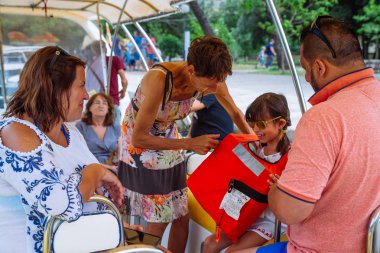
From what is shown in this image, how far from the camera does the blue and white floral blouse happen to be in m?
1.57

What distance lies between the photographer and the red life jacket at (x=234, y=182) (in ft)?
6.55

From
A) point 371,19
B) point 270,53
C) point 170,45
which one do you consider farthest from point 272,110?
point 170,45

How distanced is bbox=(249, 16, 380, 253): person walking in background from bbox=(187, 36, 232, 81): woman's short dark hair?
62 cm

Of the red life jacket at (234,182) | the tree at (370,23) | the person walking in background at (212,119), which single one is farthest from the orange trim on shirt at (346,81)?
the tree at (370,23)

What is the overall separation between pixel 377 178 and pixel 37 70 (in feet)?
4.31

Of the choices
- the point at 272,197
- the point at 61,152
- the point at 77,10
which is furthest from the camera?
the point at 77,10

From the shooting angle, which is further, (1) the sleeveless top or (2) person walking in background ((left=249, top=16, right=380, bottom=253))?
(1) the sleeveless top

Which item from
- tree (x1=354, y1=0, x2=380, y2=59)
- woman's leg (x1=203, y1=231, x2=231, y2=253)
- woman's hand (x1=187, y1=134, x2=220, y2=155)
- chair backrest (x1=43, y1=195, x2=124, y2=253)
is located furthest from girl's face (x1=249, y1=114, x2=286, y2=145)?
tree (x1=354, y1=0, x2=380, y2=59)

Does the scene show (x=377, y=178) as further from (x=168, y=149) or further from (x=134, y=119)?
(x=134, y=119)

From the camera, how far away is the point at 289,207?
146 centimetres

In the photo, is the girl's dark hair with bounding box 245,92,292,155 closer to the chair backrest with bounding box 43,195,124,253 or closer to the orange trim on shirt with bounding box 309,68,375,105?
the orange trim on shirt with bounding box 309,68,375,105

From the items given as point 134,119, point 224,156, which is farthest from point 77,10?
point 224,156

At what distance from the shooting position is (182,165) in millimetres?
2678

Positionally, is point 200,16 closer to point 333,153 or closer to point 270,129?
point 270,129
